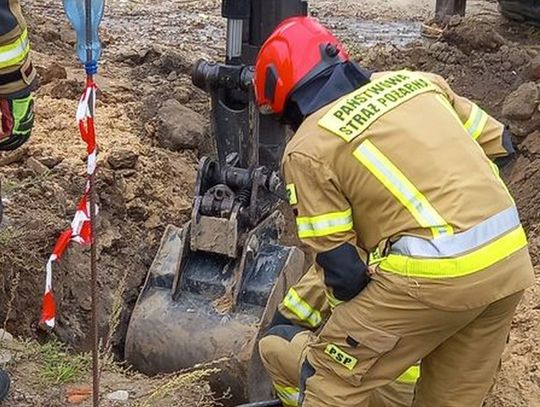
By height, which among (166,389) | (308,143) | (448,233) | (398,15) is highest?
(308,143)

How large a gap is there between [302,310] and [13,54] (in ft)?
5.68

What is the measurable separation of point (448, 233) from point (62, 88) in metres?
4.66

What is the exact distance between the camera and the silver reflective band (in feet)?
12.1

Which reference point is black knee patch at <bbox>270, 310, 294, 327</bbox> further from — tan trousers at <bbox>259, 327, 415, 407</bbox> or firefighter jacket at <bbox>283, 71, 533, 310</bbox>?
firefighter jacket at <bbox>283, 71, 533, 310</bbox>

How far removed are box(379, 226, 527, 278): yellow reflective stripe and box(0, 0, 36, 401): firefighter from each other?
66.1 inches

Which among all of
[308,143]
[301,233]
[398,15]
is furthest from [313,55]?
[398,15]

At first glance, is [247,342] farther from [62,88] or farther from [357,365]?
[62,88]

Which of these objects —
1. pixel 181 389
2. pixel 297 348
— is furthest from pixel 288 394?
pixel 181 389

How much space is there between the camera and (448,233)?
3.69 m

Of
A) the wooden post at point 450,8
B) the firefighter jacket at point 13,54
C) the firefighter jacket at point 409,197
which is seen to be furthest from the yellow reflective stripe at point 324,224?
the wooden post at point 450,8

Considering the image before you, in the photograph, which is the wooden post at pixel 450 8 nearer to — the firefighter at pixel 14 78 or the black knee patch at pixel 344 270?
the firefighter at pixel 14 78

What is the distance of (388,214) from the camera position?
3.76m

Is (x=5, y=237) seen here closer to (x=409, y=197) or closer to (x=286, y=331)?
(x=286, y=331)

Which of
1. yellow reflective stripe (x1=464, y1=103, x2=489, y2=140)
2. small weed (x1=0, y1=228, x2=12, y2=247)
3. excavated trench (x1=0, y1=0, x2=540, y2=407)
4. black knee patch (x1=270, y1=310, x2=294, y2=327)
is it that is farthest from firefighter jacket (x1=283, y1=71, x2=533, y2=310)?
small weed (x1=0, y1=228, x2=12, y2=247)
